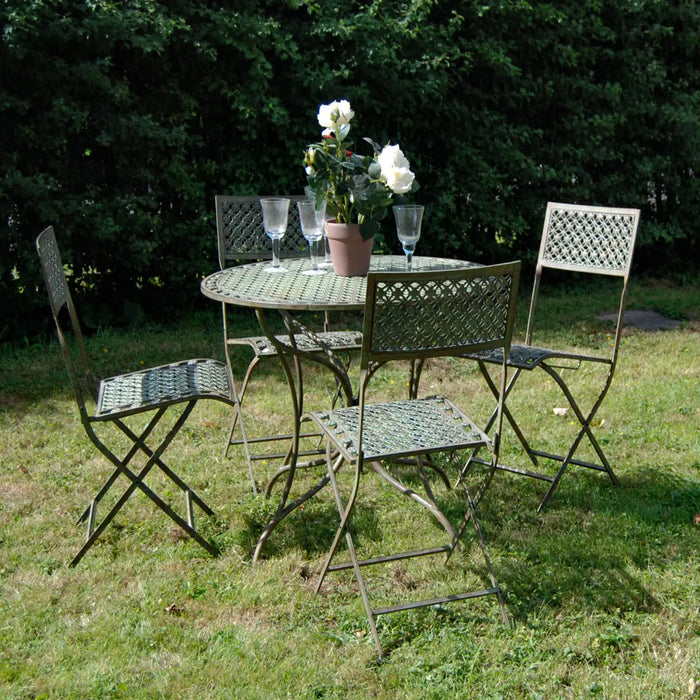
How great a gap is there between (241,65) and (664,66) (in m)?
4.25

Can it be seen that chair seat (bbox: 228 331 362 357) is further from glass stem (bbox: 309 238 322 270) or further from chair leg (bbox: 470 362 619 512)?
chair leg (bbox: 470 362 619 512)

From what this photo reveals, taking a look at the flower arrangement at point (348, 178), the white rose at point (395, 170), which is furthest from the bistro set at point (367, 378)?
the white rose at point (395, 170)

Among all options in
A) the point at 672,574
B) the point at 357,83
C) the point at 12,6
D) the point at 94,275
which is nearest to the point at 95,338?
the point at 94,275

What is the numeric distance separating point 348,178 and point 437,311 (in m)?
0.84

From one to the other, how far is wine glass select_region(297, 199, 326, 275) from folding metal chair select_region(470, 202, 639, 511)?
84cm

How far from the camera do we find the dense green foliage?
5828 mm

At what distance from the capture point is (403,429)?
120 inches

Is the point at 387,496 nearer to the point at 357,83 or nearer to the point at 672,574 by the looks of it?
the point at 672,574

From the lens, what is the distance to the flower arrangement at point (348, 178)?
3.22 m

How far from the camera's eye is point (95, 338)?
6242 mm

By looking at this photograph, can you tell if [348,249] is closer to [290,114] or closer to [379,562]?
[379,562]

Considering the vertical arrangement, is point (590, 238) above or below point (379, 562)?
above

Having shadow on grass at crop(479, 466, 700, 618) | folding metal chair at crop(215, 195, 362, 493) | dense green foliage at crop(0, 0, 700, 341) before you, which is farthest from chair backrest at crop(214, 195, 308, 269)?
dense green foliage at crop(0, 0, 700, 341)

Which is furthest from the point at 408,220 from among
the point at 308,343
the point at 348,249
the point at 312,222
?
the point at 308,343
